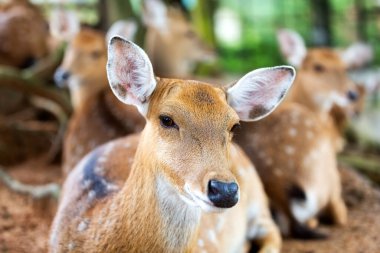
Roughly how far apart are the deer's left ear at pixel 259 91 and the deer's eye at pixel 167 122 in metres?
0.46

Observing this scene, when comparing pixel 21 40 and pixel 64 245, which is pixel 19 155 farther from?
Result: pixel 64 245

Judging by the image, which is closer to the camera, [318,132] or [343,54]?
[318,132]

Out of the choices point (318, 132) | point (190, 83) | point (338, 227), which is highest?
point (190, 83)

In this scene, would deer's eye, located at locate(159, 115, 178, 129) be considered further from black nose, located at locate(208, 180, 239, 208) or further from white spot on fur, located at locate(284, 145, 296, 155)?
white spot on fur, located at locate(284, 145, 296, 155)

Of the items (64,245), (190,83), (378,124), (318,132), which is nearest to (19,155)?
(318,132)

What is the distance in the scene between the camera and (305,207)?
213 inches

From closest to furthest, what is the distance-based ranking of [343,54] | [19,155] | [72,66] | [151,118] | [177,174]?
[177,174], [151,118], [72,66], [19,155], [343,54]

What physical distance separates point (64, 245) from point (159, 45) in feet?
19.6

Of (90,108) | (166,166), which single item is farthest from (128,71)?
(90,108)

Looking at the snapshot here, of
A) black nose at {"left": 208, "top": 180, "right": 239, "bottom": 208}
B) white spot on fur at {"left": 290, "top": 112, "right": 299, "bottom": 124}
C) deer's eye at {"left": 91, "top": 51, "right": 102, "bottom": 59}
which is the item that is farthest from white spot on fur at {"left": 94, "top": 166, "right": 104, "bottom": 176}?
deer's eye at {"left": 91, "top": 51, "right": 102, "bottom": 59}

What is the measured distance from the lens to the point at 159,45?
9.20 metres

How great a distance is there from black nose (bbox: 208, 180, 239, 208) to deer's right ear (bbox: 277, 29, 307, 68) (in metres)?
4.71

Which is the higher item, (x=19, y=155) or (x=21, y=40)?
(x=21, y=40)

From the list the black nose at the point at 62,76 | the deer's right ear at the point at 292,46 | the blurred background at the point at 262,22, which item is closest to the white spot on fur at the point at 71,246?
the black nose at the point at 62,76
